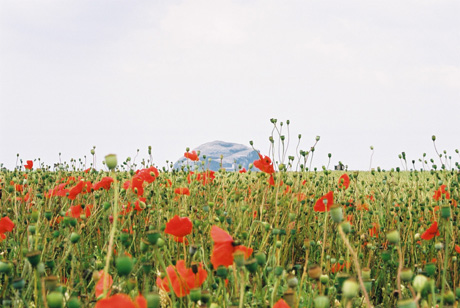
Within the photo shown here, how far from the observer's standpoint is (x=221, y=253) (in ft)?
3.45

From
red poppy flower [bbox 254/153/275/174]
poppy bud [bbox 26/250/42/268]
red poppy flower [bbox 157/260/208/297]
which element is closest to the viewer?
poppy bud [bbox 26/250/42/268]

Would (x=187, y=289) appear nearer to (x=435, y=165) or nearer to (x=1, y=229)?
(x=1, y=229)

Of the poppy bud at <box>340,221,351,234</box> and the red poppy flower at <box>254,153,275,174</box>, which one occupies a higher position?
the red poppy flower at <box>254,153,275,174</box>

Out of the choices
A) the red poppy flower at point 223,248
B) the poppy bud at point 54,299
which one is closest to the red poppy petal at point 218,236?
the red poppy flower at point 223,248

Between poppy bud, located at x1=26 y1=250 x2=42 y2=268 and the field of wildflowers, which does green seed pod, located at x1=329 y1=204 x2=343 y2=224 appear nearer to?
the field of wildflowers

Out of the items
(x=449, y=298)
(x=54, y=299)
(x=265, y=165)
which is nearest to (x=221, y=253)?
(x=54, y=299)

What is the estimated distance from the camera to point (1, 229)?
1.74m

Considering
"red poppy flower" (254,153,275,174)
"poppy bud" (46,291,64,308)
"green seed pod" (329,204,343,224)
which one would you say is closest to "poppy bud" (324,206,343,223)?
"green seed pod" (329,204,343,224)

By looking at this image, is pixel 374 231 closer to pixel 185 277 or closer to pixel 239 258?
pixel 185 277

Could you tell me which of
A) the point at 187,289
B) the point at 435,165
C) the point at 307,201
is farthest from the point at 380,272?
the point at 187,289

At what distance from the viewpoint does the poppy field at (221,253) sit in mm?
1008

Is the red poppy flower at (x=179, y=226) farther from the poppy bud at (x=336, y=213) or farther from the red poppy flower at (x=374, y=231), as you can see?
the red poppy flower at (x=374, y=231)

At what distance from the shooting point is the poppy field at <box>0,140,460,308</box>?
3.31ft

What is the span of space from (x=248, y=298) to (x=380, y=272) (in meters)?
1.03
